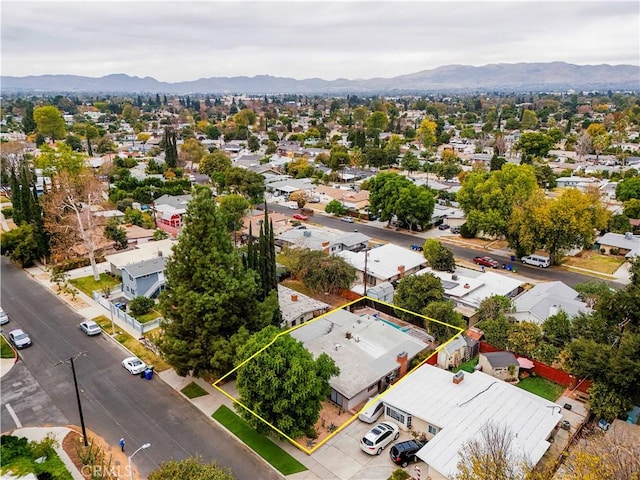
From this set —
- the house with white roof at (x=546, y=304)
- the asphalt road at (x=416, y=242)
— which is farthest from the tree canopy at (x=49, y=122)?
the house with white roof at (x=546, y=304)

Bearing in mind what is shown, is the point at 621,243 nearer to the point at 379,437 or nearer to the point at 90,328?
the point at 379,437

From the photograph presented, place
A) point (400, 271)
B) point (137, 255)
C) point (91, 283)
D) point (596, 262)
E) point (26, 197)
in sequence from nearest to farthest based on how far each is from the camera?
point (400, 271) → point (91, 283) → point (137, 255) → point (26, 197) → point (596, 262)

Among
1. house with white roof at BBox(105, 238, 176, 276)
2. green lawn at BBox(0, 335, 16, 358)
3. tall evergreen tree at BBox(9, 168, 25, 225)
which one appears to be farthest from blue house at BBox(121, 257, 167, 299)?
tall evergreen tree at BBox(9, 168, 25, 225)

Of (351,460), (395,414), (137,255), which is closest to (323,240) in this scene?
(137,255)

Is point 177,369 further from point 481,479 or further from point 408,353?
point 481,479

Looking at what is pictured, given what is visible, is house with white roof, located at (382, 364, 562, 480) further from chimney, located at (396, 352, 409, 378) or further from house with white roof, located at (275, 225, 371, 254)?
house with white roof, located at (275, 225, 371, 254)

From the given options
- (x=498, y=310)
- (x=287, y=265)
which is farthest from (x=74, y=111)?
(x=498, y=310)
